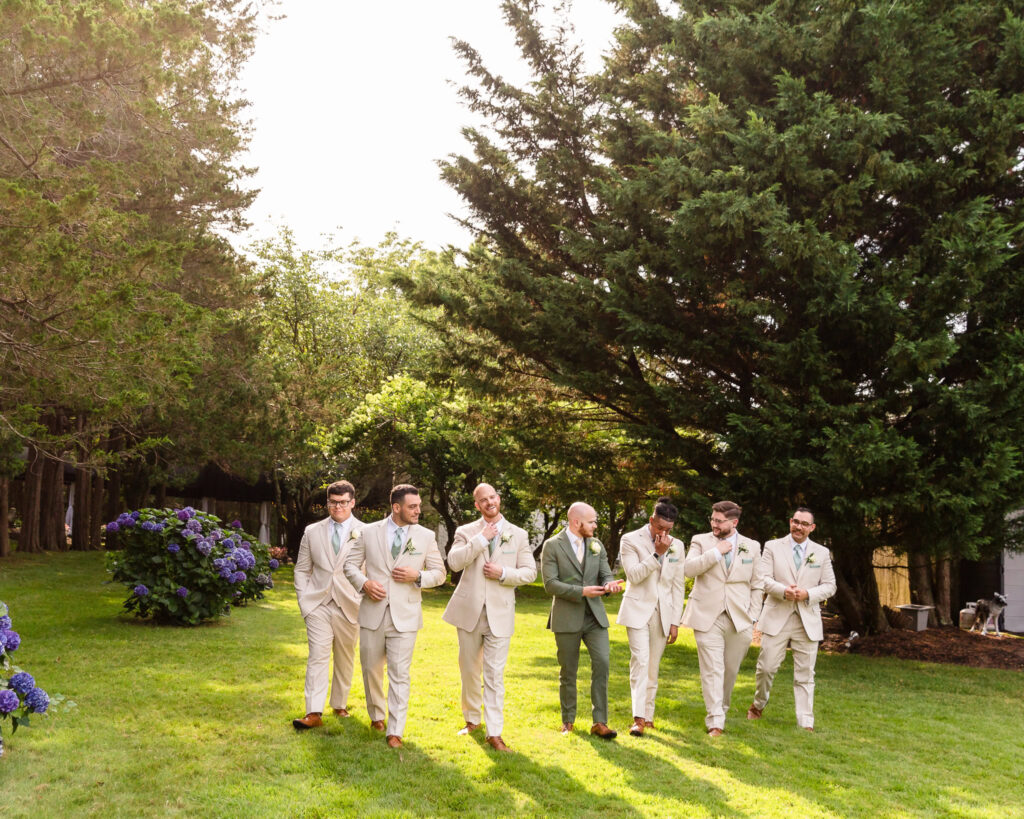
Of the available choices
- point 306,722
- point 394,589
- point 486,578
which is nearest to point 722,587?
point 486,578

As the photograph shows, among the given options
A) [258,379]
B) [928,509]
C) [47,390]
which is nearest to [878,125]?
[928,509]

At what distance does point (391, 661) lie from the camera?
684 centimetres

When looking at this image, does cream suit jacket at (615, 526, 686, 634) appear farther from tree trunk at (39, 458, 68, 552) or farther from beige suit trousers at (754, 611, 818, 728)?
tree trunk at (39, 458, 68, 552)

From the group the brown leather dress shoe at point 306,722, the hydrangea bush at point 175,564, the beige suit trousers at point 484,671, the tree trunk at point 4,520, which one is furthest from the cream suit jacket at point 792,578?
the tree trunk at point 4,520

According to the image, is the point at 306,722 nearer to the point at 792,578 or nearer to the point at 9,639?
the point at 9,639

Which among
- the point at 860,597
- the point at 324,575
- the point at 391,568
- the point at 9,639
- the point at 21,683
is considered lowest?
the point at 860,597

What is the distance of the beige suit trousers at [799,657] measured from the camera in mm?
8305

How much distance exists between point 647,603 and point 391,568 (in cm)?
233

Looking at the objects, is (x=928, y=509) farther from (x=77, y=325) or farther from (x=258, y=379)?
(x=258, y=379)

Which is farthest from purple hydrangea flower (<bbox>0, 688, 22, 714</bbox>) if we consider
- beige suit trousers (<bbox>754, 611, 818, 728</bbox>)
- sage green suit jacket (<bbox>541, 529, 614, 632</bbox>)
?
beige suit trousers (<bbox>754, 611, 818, 728</bbox>)

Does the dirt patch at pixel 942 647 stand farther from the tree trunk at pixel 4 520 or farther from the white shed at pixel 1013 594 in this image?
the tree trunk at pixel 4 520

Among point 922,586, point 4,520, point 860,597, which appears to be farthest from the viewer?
point 4,520

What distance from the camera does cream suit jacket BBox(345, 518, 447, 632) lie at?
22.6ft

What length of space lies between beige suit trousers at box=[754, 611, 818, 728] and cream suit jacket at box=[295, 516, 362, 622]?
404 cm
